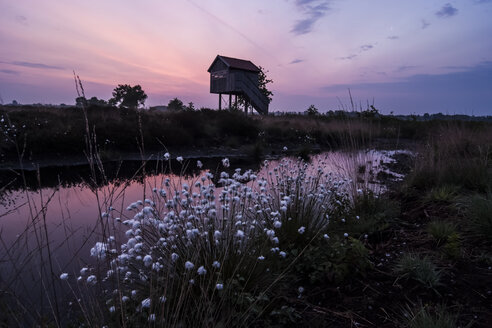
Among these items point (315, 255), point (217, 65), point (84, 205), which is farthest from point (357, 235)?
point (217, 65)

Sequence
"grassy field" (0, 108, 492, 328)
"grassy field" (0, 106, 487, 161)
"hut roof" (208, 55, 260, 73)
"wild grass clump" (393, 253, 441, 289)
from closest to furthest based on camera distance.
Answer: "grassy field" (0, 108, 492, 328)
"wild grass clump" (393, 253, 441, 289)
"grassy field" (0, 106, 487, 161)
"hut roof" (208, 55, 260, 73)

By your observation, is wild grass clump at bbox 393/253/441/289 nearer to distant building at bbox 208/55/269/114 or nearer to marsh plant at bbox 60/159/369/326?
marsh plant at bbox 60/159/369/326

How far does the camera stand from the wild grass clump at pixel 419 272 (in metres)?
2.75

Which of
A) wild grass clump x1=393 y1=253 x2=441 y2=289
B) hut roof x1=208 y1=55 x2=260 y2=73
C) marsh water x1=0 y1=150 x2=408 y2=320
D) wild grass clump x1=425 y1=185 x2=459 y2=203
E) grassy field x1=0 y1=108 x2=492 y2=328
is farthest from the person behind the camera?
hut roof x1=208 y1=55 x2=260 y2=73

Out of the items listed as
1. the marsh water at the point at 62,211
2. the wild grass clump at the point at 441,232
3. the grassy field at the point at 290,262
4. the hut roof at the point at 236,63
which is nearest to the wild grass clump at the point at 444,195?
the grassy field at the point at 290,262

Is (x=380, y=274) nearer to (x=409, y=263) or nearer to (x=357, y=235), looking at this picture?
(x=409, y=263)

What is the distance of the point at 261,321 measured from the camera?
249 cm

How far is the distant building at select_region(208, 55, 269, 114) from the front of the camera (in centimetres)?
2802

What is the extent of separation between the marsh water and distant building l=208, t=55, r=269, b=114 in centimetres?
1724

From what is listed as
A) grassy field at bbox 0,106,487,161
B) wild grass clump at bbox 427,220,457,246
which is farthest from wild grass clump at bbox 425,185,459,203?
grassy field at bbox 0,106,487,161

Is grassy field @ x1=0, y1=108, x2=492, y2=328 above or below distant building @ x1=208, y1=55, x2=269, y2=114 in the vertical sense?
below

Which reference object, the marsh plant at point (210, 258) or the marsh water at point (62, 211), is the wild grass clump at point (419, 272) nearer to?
the marsh plant at point (210, 258)

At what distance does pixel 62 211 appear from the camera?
2.88 m

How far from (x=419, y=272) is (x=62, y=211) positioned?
317cm
